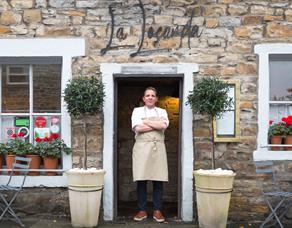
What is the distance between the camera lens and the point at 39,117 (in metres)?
6.89

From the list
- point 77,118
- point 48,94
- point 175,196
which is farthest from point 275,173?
point 48,94

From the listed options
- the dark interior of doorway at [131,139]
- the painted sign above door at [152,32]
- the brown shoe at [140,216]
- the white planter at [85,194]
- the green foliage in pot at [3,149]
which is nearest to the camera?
the white planter at [85,194]

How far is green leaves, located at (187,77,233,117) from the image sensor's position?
6047 millimetres

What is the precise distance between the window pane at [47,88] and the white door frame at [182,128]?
0.78 m

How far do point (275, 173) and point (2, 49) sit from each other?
424 cm

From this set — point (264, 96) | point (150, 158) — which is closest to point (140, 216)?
point (150, 158)

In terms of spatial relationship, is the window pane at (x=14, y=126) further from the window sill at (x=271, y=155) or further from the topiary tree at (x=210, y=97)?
the window sill at (x=271, y=155)

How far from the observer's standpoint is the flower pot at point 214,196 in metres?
5.87

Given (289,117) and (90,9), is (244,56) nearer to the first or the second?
(289,117)

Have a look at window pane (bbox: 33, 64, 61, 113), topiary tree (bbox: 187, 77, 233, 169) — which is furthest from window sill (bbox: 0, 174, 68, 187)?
topiary tree (bbox: 187, 77, 233, 169)

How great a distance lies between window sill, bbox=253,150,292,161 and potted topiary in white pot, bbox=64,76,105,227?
216 cm

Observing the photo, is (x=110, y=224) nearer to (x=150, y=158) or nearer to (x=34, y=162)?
(x=150, y=158)

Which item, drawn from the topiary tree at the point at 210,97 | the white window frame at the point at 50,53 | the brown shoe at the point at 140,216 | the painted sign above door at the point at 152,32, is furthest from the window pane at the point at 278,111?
the white window frame at the point at 50,53

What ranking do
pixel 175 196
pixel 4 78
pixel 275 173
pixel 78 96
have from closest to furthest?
pixel 78 96
pixel 275 173
pixel 4 78
pixel 175 196
